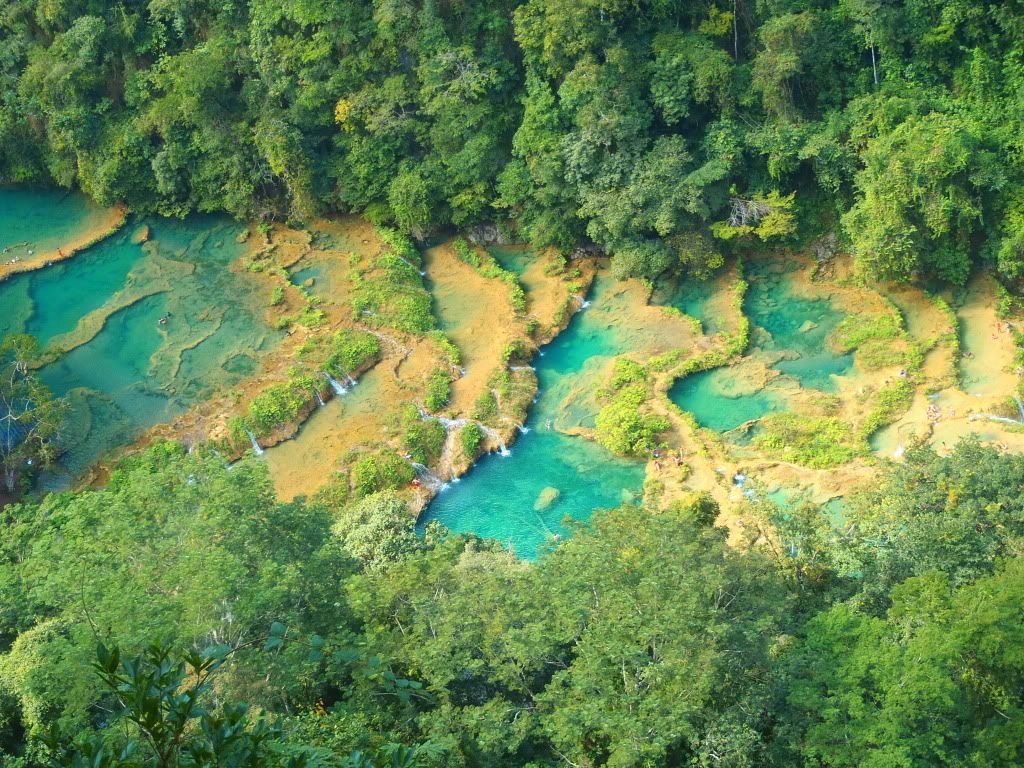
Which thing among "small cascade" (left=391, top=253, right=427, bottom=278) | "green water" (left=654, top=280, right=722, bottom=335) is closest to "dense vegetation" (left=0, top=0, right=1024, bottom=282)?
"green water" (left=654, top=280, right=722, bottom=335)

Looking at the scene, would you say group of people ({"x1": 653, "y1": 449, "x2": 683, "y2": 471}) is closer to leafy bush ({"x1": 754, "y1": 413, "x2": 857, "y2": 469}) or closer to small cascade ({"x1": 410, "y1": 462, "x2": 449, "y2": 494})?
leafy bush ({"x1": 754, "y1": 413, "x2": 857, "y2": 469})

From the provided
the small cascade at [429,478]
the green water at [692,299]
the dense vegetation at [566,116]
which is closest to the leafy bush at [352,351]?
the small cascade at [429,478]

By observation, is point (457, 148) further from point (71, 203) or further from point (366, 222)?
point (71, 203)

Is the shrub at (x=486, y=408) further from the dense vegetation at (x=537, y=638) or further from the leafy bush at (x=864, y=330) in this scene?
the leafy bush at (x=864, y=330)

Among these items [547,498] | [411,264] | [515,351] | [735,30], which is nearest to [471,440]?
[547,498]

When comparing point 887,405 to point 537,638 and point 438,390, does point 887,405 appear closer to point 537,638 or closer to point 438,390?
point 438,390
